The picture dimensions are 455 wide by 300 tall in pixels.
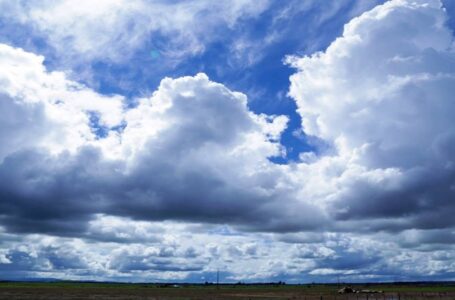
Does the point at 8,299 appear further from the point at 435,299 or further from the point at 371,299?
the point at 435,299

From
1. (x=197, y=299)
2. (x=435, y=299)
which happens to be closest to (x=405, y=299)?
(x=435, y=299)

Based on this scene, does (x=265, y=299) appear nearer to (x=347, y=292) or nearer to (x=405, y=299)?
(x=405, y=299)

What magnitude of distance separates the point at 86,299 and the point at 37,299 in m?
11.4

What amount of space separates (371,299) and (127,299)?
5401 centimetres

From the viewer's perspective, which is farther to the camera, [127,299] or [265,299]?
[265,299]

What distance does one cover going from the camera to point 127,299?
106 m

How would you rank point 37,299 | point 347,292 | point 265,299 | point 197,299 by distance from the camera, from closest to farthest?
point 37,299
point 197,299
point 265,299
point 347,292

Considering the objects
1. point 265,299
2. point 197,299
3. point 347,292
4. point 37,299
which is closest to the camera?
point 37,299

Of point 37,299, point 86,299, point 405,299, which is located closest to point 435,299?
point 405,299

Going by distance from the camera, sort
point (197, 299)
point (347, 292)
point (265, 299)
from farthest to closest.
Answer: point (347, 292), point (265, 299), point (197, 299)

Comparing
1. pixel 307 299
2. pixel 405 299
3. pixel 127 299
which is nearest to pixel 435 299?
pixel 405 299

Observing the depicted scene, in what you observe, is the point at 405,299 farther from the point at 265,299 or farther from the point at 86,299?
the point at 86,299

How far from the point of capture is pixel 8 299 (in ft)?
320

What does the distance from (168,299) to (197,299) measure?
7.05 m
